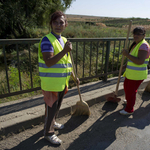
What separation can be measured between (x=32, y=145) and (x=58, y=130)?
50 centimetres

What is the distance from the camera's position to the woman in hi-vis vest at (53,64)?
179 cm

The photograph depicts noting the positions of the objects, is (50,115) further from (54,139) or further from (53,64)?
(53,64)

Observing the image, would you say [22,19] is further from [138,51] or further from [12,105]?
[138,51]

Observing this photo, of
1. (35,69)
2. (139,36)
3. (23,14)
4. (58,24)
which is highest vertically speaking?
(23,14)

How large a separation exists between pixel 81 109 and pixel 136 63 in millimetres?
1269

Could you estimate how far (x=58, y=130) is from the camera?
253cm

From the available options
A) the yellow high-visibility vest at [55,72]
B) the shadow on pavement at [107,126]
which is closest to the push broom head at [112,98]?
the shadow on pavement at [107,126]

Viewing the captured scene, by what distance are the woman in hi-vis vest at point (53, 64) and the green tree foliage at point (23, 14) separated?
374 inches

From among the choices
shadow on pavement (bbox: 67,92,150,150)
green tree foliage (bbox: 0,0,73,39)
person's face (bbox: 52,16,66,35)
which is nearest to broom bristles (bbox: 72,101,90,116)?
shadow on pavement (bbox: 67,92,150,150)

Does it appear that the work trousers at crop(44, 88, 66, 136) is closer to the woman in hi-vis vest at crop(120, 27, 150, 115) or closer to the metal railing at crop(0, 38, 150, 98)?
the metal railing at crop(0, 38, 150, 98)

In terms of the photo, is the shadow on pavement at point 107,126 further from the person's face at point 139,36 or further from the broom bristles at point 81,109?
the person's face at point 139,36

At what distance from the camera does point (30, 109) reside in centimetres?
285

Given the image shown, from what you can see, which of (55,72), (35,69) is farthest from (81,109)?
(35,69)

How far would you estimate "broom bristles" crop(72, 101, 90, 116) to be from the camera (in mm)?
2818
